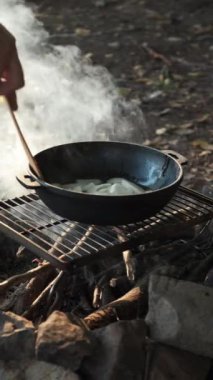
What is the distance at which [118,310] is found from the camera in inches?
92.6

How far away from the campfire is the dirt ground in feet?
4.63

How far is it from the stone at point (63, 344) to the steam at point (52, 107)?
4.52ft

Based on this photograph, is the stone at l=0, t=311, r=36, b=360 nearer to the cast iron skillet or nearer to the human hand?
the cast iron skillet

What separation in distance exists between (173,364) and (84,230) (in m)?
0.63

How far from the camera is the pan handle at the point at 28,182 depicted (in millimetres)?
2206


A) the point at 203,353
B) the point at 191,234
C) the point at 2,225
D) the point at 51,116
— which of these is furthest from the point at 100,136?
the point at 203,353

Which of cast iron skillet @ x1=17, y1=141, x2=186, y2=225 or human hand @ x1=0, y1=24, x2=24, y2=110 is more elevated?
human hand @ x1=0, y1=24, x2=24, y2=110

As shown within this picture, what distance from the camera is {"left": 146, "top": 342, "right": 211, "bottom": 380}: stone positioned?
2.12m

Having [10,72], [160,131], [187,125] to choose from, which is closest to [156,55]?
[187,125]

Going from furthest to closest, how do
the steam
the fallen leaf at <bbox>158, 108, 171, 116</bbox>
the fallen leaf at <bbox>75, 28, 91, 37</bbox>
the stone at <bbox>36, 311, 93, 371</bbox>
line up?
the fallen leaf at <bbox>75, 28, 91, 37</bbox>
the fallen leaf at <bbox>158, 108, 171, 116</bbox>
the steam
the stone at <bbox>36, 311, 93, 371</bbox>

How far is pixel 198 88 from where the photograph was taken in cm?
A: 623

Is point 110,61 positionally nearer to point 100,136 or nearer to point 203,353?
point 100,136

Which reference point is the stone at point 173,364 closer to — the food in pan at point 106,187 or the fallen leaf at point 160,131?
the food in pan at point 106,187

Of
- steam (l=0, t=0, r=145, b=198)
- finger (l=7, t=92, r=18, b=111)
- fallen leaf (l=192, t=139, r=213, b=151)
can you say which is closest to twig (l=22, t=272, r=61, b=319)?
finger (l=7, t=92, r=18, b=111)
